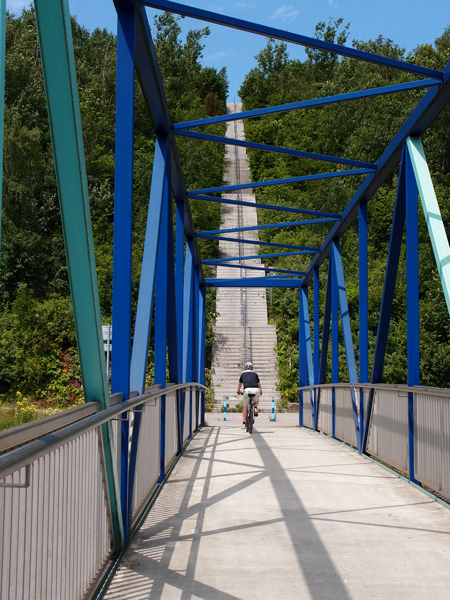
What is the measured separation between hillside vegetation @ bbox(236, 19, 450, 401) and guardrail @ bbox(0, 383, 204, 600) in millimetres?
20420

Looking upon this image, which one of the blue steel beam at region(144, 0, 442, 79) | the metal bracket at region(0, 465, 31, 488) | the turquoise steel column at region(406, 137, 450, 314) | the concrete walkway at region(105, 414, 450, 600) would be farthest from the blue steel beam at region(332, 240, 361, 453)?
the metal bracket at region(0, 465, 31, 488)

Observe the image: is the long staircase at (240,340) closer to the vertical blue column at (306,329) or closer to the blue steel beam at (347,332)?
the vertical blue column at (306,329)

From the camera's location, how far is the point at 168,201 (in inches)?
261

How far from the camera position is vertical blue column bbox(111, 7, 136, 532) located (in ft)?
13.3

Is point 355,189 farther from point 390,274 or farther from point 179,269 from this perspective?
point 390,274

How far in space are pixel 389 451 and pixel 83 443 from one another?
4.41m

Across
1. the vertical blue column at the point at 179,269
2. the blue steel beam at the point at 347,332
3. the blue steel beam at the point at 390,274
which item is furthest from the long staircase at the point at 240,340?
the blue steel beam at the point at 390,274

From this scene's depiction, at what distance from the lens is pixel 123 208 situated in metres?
4.23

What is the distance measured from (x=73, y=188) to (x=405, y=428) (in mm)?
4075

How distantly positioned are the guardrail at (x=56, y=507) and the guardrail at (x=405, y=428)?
7.89 ft

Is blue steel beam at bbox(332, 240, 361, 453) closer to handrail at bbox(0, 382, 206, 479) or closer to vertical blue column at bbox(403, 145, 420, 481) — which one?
vertical blue column at bbox(403, 145, 420, 481)

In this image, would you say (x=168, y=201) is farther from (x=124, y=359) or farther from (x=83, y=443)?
(x=83, y=443)

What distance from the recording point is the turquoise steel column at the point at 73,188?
2471 millimetres

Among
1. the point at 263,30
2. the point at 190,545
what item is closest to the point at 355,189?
the point at 263,30
